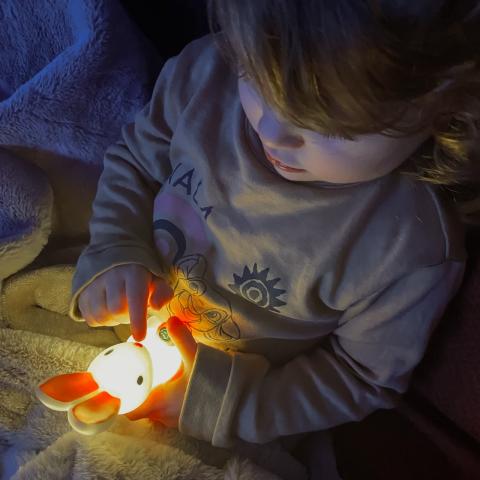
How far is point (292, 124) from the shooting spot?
0.52m

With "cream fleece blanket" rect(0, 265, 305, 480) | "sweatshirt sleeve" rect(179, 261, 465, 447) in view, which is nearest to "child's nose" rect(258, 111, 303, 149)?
"sweatshirt sleeve" rect(179, 261, 465, 447)

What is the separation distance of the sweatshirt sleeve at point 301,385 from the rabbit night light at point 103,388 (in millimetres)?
92

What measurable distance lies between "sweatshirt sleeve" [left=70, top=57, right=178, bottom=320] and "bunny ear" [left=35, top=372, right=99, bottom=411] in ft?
0.48

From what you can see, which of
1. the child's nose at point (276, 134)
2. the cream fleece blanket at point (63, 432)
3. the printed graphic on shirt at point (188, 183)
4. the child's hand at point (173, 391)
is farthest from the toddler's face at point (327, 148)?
the cream fleece blanket at point (63, 432)

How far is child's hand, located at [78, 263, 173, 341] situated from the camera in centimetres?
72

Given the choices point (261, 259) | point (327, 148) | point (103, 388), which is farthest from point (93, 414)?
point (327, 148)

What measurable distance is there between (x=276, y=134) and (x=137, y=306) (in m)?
0.29

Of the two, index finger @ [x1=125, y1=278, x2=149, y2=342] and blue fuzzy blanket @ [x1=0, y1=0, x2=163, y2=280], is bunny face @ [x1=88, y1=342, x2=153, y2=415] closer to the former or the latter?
index finger @ [x1=125, y1=278, x2=149, y2=342]

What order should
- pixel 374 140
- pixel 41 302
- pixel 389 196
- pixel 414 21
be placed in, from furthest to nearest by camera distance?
1. pixel 41 302
2. pixel 389 196
3. pixel 374 140
4. pixel 414 21

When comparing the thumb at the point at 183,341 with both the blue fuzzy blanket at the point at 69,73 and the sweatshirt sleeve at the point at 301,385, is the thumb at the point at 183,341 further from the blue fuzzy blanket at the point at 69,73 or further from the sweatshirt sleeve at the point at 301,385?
the blue fuzzy blanket at the point at 69,73

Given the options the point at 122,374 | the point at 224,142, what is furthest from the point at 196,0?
the point at 122,374

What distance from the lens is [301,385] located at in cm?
76

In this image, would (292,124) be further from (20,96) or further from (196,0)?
(20,96)

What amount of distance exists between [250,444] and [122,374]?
0.25 meters
